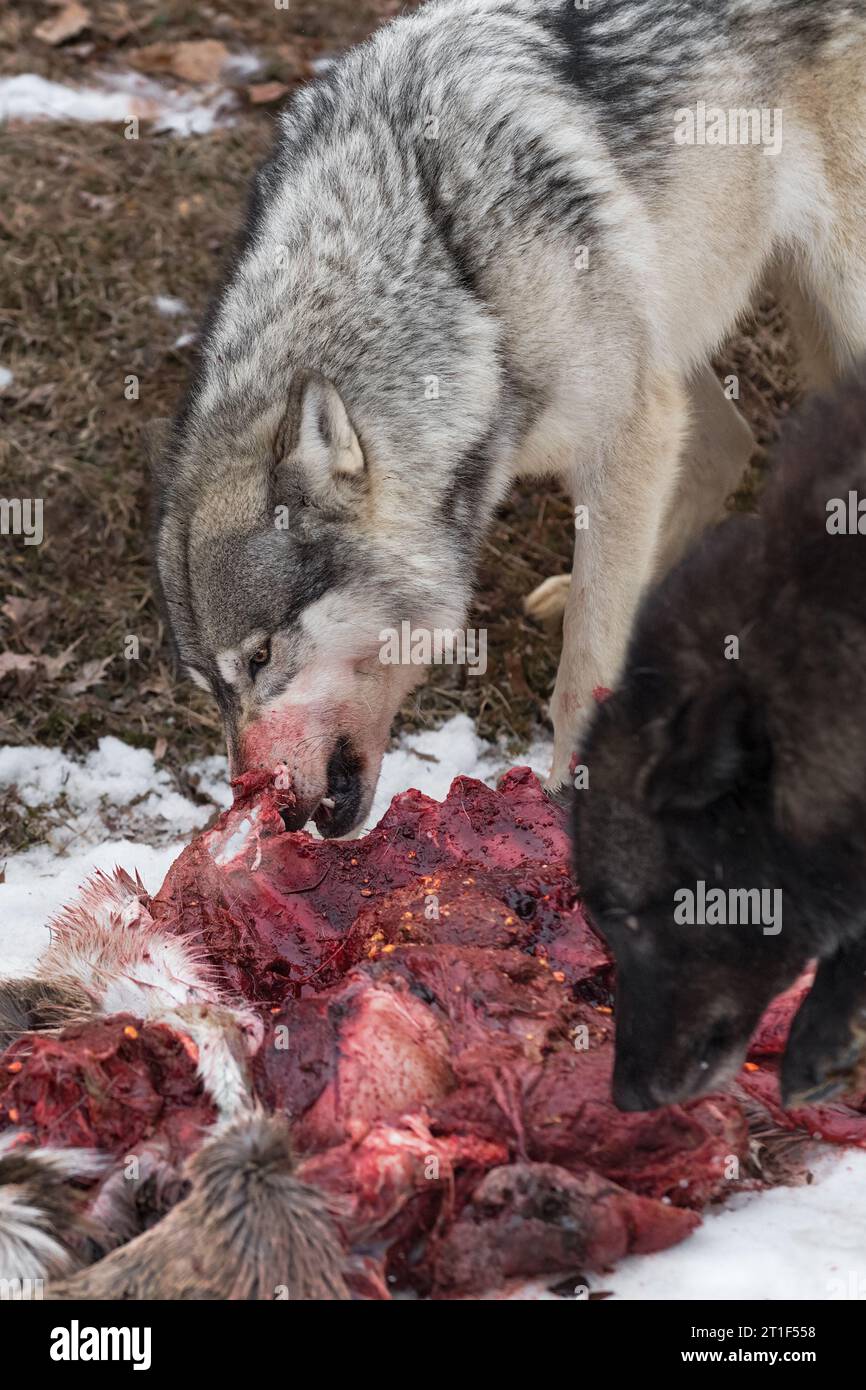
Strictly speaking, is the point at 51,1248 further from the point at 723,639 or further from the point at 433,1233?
the point at 723,639

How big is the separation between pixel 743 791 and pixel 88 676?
3.37 m

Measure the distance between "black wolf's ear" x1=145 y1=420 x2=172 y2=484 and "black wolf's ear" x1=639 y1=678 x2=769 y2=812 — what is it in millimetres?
2320

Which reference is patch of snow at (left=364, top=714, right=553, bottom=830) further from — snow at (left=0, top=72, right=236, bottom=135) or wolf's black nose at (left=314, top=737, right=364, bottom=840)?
snow at (left=0, top=72, right=236, bottom=135)

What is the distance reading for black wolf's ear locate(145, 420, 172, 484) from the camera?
4.40 metres

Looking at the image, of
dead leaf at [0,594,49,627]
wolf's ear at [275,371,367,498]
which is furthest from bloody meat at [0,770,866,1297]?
dead leaf at [0,594,49,627]

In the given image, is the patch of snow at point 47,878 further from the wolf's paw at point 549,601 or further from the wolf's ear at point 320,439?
the wolf's paw at point 549,601

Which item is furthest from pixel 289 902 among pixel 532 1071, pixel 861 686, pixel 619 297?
pixel 619 297

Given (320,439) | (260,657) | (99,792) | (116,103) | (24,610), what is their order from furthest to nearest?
(116,103), (24,610), (99,792), (260,657), (320,439)

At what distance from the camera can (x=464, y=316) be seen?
4297 mm

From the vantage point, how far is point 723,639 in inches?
102

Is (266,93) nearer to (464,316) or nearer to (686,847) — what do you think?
(464,316)

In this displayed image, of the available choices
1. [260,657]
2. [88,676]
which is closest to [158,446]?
[260,657]

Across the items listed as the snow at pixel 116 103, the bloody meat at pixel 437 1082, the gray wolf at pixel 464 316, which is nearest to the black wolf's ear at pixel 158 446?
the gray wolf at pixel 464 316

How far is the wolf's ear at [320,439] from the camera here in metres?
3.91
